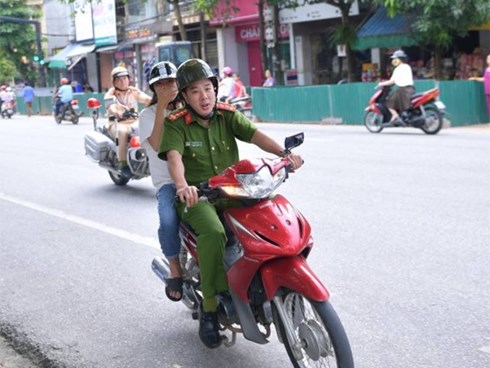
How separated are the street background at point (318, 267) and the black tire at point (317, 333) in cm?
54

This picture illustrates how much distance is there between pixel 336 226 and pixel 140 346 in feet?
10.9

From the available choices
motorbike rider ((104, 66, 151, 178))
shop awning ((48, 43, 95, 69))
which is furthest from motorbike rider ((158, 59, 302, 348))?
shop awning ((48, 43, 95, 69))

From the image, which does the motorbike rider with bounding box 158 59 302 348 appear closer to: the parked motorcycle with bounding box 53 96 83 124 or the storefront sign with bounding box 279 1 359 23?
the storefront sign with bounding box 279 1 359 23

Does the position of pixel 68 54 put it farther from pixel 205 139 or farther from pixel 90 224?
pixel 205 139

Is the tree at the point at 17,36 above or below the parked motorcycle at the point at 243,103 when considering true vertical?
above

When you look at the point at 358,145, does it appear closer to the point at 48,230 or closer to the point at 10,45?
the point at 48,230

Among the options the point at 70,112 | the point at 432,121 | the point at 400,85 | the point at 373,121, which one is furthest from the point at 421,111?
the point at 70,112

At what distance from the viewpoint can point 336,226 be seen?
7.56 m

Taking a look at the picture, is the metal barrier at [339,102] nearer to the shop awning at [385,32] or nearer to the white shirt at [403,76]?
the white shirt at [403,76]

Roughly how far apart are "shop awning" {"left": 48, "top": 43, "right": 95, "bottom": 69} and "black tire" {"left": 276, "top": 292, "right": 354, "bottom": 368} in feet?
136

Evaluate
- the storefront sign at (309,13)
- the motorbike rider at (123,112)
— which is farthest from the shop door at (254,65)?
the motorbike rider at (123,112)

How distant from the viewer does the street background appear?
4480mm

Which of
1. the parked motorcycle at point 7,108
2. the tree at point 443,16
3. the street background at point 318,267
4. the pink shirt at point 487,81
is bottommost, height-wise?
the street background at point 318,267

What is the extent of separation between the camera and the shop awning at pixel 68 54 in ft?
145
